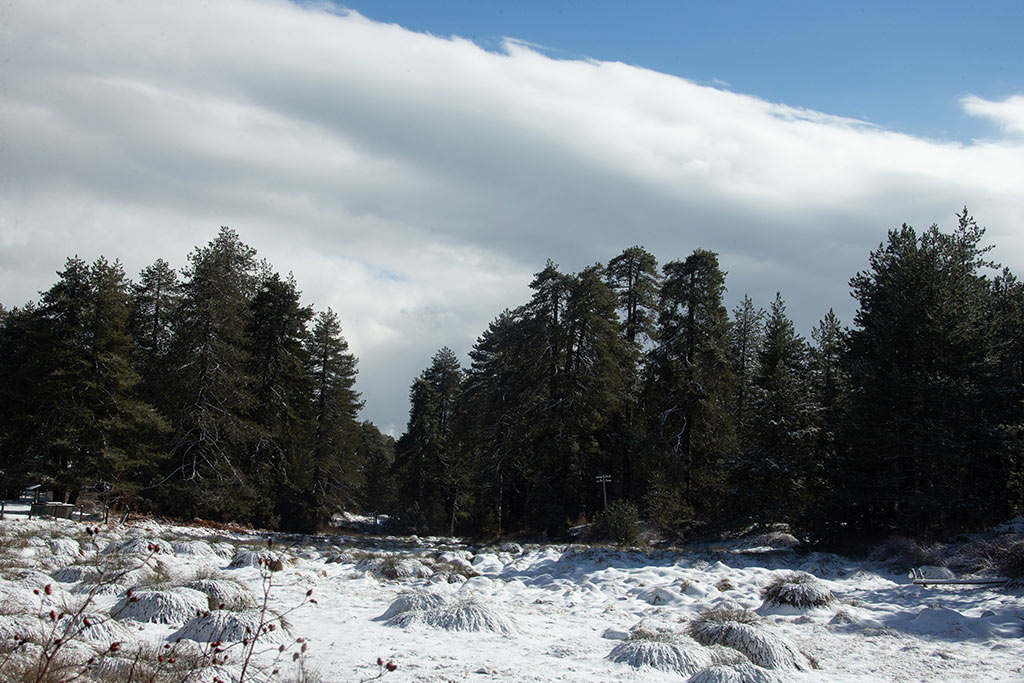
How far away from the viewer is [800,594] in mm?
12586

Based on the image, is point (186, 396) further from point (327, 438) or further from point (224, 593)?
point (224, 593)

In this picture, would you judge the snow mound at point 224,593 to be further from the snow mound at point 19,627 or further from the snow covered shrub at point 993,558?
the snow covered shrub at point 993,558

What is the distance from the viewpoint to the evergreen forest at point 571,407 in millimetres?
20203

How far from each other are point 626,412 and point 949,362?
17753mm

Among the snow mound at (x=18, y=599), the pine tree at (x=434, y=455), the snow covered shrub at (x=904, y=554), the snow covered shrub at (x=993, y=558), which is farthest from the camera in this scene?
the pine tree at (x=434, y=455)

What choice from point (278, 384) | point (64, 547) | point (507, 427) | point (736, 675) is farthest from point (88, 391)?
point (736, 675)

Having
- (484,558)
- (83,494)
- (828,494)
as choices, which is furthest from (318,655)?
(83,494)

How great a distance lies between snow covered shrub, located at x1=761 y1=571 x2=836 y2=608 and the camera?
491 inches

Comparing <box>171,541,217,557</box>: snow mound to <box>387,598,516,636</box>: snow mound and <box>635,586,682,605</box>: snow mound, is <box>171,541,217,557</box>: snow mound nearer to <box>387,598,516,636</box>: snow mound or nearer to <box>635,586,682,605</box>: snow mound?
<box>387,598,516,636</box>: snow mound

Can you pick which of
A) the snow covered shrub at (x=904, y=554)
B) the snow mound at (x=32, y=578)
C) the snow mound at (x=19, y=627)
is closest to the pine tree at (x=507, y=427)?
the snow covered shrub at (x=904, y=554)

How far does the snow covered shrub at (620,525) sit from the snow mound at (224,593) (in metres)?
14.5

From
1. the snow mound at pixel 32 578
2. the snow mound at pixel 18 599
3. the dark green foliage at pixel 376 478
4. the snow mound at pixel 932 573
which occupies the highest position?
the snow mound at pixel 932 573

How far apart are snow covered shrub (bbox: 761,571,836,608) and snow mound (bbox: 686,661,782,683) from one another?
546cm

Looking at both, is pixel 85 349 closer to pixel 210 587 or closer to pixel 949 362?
pixel 210 587
